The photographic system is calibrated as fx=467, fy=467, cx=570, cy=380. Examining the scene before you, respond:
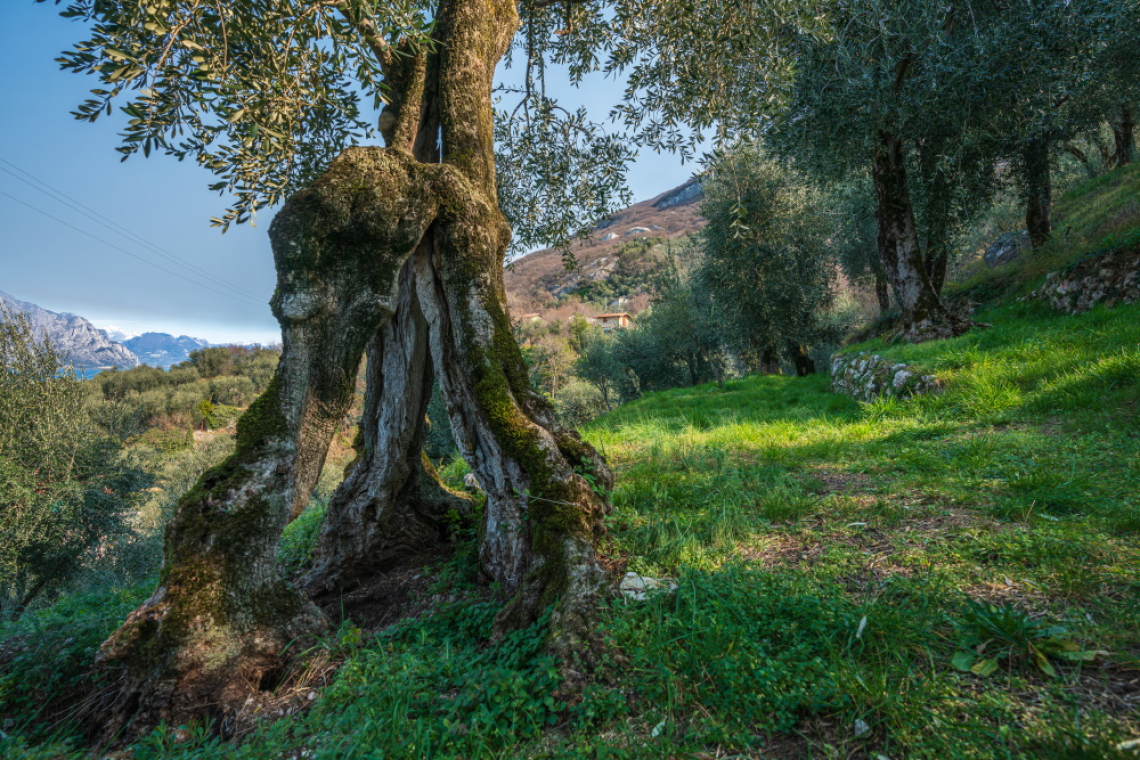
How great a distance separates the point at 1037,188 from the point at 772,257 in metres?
7.80

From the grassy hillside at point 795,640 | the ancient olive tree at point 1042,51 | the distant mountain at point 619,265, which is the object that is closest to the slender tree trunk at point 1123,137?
the ancient olive tree at point 1042,51

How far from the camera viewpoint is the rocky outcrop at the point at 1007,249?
1772cm

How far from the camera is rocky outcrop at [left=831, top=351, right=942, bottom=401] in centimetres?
774

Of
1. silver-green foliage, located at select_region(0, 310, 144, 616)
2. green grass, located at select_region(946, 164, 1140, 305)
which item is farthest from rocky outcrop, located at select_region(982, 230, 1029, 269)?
silver-green foliage, located at select_region(0, 310, 144, 616)

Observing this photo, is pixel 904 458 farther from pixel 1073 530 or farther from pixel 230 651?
pixel 230 651

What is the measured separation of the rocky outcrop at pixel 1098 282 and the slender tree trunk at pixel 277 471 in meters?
11.1

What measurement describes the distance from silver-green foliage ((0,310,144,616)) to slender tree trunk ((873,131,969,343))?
2291 centimetres

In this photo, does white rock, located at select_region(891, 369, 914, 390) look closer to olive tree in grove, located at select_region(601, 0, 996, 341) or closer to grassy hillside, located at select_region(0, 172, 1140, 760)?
grassy hillside, located at select_region(0, 172, 1140, 760)

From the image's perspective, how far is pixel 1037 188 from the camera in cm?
1433

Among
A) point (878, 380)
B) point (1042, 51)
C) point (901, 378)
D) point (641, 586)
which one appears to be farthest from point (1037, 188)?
point (641, 586)

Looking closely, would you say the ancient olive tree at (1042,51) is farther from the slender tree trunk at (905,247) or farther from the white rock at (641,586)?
the white rock at (641,586)

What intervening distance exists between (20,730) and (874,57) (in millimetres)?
15851

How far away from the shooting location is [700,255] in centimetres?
2414

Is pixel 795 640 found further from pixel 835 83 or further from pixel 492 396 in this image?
pixel 835 83
